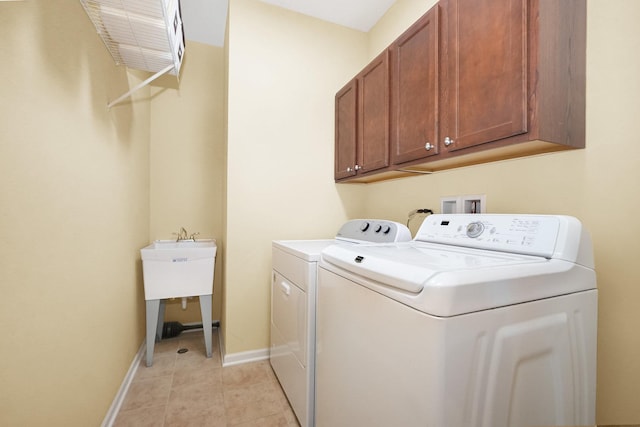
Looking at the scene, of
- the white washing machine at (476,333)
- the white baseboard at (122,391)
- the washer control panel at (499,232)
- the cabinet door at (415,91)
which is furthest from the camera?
the white baseboard at (122,391)

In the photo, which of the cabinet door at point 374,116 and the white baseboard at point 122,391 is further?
the cabinet door at point 374,116

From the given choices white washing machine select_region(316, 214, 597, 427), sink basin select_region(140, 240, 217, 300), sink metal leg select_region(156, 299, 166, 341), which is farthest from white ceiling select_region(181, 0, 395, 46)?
sink metal leg select_region(156, 299, 166, 341)

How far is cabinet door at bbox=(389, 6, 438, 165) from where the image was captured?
1.33 metres

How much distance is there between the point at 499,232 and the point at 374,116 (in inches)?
42.6

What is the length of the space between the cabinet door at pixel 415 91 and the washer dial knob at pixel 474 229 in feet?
1.26

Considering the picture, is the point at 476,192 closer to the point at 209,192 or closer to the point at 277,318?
the point at 277,318

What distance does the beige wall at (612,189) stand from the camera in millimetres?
927

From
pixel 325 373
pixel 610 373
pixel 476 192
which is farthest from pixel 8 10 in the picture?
pixel 610 373

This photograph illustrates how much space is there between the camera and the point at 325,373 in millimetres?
1188

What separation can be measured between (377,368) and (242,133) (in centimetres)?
183

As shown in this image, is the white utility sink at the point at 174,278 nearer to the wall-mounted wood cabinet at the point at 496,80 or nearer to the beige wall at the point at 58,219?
the beige wall at the point at 58,219

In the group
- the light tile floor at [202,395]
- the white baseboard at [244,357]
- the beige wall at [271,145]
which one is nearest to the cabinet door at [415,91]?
the beige wall at [271,145]

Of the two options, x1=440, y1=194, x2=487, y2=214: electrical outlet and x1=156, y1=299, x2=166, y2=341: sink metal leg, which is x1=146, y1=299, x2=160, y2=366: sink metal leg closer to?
x1=156, y1=299, x2=166, y2=341: sink metal leg

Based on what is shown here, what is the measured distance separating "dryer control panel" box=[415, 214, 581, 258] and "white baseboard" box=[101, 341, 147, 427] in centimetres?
187
